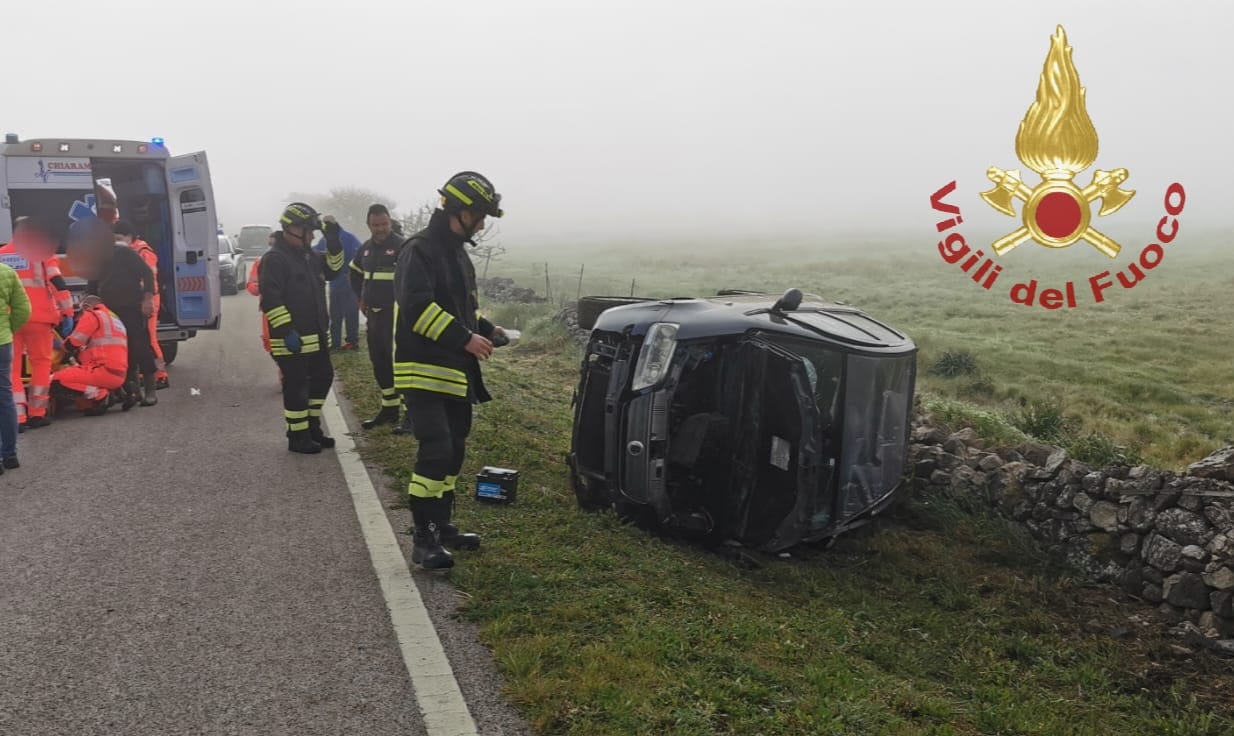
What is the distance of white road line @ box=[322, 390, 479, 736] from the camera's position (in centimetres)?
321

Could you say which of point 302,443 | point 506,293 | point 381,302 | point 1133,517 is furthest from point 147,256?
point 506,293

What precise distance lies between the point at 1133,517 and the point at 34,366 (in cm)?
843

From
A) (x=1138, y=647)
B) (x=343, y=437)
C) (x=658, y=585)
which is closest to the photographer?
(x=658, y=585)

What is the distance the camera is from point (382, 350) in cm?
830

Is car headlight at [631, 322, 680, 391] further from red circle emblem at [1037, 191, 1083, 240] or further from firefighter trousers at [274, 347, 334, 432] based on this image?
red circle emblem at [1037, 191, 1083, 240]

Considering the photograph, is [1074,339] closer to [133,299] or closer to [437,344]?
[133,299]

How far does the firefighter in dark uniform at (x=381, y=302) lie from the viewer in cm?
811

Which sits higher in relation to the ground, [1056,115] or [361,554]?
[1056,115]

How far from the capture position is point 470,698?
3.34 metres

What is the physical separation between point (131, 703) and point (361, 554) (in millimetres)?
1652

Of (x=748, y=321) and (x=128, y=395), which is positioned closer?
(x=748, y=321)

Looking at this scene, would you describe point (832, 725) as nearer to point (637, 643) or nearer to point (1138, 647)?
point (637, 643)

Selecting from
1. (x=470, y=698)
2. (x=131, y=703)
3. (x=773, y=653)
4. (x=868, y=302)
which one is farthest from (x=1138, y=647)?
(x=868, y=302)

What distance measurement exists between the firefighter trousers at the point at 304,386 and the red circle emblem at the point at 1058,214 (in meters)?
5.70
